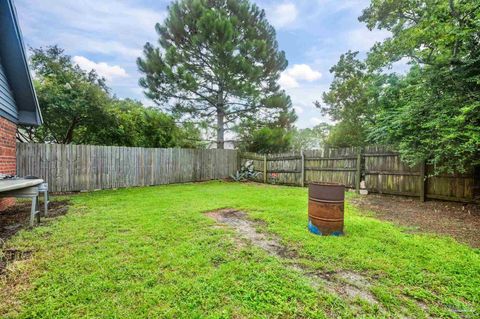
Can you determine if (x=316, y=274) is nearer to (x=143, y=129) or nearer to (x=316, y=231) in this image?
(x=316, y=231)

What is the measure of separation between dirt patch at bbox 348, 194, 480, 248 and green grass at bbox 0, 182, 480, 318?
0.52m

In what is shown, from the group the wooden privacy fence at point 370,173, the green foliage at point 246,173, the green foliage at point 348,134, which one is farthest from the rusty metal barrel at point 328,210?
the green foliage at point 348,134

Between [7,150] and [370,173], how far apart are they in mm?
10269

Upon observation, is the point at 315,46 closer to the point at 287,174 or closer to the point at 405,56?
the point at 405,56

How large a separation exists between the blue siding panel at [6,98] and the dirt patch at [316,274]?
5.71 metres

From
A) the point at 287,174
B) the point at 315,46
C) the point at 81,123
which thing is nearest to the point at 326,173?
the point at 287,174

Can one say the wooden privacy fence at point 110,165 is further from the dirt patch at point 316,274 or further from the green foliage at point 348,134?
the green foliage at point 348,134

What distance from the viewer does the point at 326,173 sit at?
360 inches

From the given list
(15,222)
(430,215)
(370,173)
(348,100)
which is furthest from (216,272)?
(348,100)

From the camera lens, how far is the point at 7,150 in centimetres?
572

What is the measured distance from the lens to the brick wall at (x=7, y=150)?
530 centimetres

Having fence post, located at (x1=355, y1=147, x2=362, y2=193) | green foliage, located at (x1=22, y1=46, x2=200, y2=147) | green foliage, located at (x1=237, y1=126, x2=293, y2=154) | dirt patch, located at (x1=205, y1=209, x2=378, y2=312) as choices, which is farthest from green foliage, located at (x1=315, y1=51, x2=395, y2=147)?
dirt patch, located at (x1=205, y1=209, x2=378, y2=312)

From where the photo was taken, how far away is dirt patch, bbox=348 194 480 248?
3.94 m

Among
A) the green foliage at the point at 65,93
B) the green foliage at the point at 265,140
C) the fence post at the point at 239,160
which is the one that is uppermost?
the green foliage at the point at 65,93
